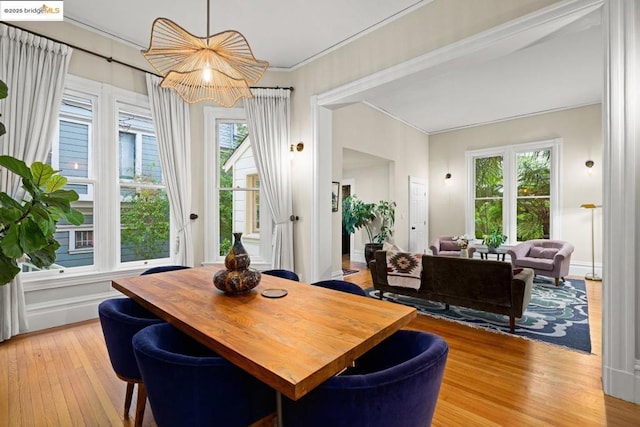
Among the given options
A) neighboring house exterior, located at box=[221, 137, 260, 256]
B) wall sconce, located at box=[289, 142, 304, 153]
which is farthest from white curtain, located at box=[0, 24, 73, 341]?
wall sconce, located at box=[289, 142, 304, 153]

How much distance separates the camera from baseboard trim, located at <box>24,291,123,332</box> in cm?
297

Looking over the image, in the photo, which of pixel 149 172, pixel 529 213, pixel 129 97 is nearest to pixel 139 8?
pixel 129 97

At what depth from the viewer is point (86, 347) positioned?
2666 mm

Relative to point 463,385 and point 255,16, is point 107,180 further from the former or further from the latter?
point 463,385

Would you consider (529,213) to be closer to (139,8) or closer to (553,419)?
(553,419)

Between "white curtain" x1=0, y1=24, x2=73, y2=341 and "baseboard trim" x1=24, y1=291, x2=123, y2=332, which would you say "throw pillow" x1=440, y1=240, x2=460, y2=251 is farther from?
"white curtain" x1=0, y1=24, x2=73, y2=341

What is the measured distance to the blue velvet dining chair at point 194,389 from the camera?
109cm

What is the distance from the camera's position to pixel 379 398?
98 cm

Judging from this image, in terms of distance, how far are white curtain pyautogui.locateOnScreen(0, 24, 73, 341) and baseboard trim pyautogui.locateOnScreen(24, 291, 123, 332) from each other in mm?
158

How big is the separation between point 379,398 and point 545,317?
3438mm

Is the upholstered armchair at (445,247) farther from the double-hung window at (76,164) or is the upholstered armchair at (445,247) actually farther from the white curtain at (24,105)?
the white curtain at (24,105)

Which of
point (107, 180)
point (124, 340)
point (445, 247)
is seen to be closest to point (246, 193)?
point (107, 180)

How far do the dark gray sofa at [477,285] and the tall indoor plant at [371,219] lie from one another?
104 inches

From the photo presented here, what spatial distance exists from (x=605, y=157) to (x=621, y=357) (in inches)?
51.0
